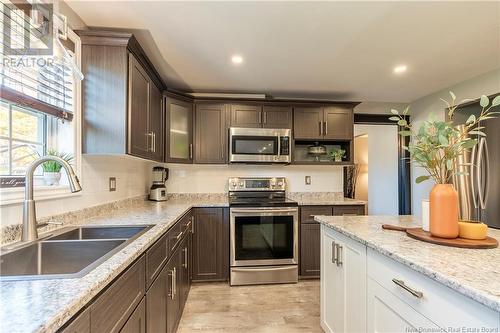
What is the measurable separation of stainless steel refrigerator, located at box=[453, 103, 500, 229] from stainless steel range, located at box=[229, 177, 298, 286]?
76.3 inches

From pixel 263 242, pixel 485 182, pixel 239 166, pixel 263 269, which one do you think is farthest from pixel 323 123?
pixel 263 269

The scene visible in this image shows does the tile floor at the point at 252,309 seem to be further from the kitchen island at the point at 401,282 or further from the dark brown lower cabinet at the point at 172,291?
the kitchen island at the point at 401,282

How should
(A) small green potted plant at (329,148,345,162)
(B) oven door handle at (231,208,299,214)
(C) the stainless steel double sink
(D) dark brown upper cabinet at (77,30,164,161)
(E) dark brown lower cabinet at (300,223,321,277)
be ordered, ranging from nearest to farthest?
1. (C) the stainless steel double sink
2. (D) dark brown upper cabinet at (77,30,164,161)
3. (B) oven door handle at (231,208,299,214)
4. (E) dark brown lower cabinet at (300,223,321,277)
5. (A) small green potted plant at (329,148,345,162)

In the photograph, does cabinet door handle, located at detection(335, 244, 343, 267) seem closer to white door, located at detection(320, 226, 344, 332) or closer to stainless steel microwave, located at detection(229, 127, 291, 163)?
white door, located at detection(320, 226, 344, 332)

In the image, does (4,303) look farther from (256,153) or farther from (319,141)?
(319,141)

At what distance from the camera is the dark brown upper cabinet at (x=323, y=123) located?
131 inches

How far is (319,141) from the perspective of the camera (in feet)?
11.7

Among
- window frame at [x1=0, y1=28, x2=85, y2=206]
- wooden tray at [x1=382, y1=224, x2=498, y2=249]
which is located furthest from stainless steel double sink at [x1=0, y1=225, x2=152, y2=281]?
wooden tray at [x1=382, y1=224, x2=498, y2=249]

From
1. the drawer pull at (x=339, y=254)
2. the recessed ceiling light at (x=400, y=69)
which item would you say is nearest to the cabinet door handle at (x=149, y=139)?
the drawer pull at (x=339, y=254)

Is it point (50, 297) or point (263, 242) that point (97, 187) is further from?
point (263, 242)

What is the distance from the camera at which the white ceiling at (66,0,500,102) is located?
66.7 inches

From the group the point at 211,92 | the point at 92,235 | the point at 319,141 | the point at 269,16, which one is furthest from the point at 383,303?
the point at 211,92

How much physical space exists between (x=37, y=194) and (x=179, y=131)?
178cm

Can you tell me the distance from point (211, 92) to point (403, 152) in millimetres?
3083
